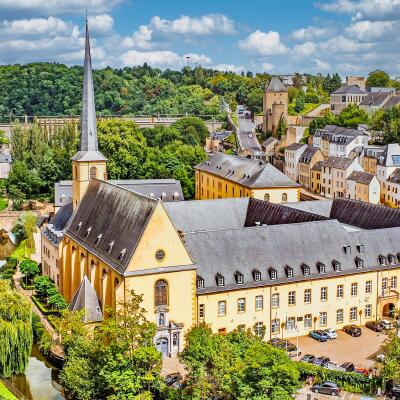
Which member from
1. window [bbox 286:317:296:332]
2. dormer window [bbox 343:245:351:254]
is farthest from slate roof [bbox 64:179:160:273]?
dormer window [bbox 343:245:351:254]

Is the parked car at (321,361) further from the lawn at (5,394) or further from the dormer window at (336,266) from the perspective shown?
the lawn at (5,394)

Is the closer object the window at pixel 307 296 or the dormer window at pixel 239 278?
the dormer window at pixel 239 278

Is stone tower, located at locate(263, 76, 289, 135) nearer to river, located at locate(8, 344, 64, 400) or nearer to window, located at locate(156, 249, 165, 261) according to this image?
window, located at locate(156, 249, 165, 261)

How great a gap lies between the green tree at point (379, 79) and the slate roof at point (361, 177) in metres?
96.0

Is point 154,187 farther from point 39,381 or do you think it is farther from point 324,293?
point 39,381

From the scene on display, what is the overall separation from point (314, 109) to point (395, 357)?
12790 cm

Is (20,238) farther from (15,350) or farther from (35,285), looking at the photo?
(15,350)

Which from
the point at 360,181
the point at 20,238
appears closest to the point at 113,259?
the point at 20,238

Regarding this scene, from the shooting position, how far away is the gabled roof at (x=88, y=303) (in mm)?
51531

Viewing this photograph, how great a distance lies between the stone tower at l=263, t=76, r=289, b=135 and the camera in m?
145

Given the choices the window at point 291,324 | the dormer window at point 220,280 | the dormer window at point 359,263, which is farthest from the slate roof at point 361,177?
the dormer window at point 220,280

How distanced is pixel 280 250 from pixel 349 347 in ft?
30.6

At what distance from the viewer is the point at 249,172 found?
85688 millimetres

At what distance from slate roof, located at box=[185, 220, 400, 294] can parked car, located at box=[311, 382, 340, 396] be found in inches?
432
